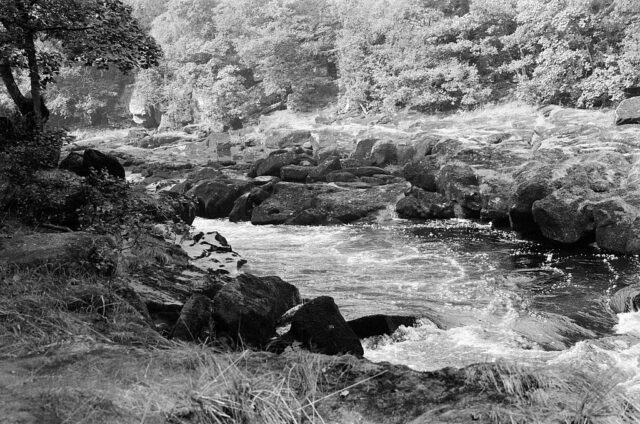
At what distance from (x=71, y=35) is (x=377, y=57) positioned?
94.2ft

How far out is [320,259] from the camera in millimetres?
11172

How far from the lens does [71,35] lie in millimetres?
7145

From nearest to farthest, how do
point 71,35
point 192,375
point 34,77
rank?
point 192,375 → point 71,35 → point 34,77

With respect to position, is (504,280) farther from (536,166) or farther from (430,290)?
(536,166)

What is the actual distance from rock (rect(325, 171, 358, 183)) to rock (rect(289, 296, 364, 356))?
535 inches

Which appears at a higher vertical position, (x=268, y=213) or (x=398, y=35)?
(x=398, y=35)

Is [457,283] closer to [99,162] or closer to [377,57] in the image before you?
[99,162]

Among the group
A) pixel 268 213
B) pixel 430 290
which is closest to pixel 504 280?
pixel 430 290

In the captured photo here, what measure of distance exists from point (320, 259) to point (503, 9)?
22.2 m

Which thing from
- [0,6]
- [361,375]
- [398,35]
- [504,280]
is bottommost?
[504,280]

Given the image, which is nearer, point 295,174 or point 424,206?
point 424,206

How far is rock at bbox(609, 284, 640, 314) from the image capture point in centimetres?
717

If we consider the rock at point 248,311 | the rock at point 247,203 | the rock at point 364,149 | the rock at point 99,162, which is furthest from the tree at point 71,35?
the rock at point 364,149

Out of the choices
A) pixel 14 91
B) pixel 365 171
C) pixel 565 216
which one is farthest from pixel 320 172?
pixel 14 91
